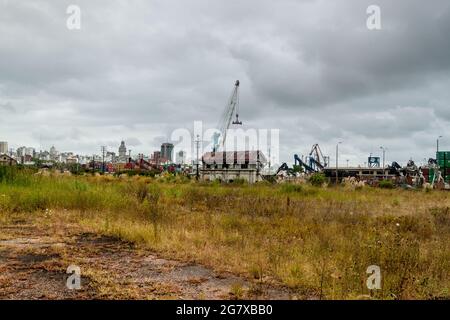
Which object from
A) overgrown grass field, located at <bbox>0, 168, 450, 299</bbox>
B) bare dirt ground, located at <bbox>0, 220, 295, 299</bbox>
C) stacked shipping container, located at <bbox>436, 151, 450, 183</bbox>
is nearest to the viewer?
bare dirt ground, located at <bbox>0, 220, 295, 299</bbox>

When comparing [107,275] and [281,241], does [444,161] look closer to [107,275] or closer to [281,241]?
[281,241]

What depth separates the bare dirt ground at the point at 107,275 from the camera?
4.39 m

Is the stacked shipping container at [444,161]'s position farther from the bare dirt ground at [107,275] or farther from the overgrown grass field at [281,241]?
the bare dirt ground at [107,275]

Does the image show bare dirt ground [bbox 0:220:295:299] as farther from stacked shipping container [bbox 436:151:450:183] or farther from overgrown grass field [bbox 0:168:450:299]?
stacked shipping container [bbox 436:151:450:183]

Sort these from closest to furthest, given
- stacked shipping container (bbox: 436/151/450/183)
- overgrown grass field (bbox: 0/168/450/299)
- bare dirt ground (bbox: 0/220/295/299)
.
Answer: bare dirt ground (bbox: 0/220/295/299), overgrown grass field (bbox: 0/168/450/299), stacked shipping container (bbox: 436/151/450/183)

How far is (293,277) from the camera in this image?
198 inches

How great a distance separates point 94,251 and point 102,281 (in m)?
2.07

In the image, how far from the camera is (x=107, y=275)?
5.12 metres

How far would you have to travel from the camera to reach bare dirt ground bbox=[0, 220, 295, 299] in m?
4.39

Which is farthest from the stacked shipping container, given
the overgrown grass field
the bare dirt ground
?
the bare dirt ground

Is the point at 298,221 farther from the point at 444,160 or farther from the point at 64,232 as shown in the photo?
the point at 444,160

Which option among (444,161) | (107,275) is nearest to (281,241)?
(107,275)

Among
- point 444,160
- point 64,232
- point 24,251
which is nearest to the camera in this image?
point 24,251
